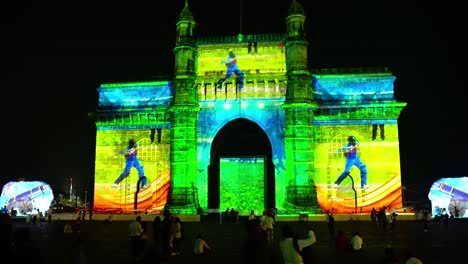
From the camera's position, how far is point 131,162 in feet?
129

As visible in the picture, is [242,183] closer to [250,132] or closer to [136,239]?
[250,132]

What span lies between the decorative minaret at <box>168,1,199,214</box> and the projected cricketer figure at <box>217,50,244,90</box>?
7.82 feet

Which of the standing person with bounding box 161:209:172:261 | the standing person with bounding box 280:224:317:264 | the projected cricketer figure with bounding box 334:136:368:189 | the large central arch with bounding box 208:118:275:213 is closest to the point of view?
the standing person with bounding box 280:224:317:264

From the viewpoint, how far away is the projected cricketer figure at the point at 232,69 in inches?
1521

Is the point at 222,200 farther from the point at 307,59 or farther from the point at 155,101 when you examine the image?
the point at 307,59

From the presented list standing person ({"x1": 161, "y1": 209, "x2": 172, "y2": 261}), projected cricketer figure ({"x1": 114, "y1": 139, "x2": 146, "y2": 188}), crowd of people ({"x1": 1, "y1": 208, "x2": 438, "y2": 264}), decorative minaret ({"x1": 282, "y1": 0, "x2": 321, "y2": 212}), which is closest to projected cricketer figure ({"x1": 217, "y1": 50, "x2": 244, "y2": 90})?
decorative minaret ({"x1": 282, "y1": 0, "x2": 321, "y2": 212})

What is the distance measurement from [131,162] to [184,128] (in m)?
5.57

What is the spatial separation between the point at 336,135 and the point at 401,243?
1913cm

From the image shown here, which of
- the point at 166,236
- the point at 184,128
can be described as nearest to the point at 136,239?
the point at 166,236

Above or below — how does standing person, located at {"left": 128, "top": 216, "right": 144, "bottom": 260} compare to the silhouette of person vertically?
below

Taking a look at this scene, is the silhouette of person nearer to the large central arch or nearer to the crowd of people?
the large central arch

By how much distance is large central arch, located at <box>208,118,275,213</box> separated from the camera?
38344mm

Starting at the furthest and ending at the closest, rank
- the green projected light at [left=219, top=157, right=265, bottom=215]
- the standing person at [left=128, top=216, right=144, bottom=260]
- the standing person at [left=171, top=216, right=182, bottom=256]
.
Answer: the green projected light at [left=219, top=157, right=265, bottom=215], the standing person at [left=171, top=216, right=182, bottom=256], the standing person at [left=128, top=216, right=144, bottom=260]

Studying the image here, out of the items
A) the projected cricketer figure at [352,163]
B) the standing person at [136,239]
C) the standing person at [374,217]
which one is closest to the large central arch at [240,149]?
the projected cricketer figure at [352,163]
